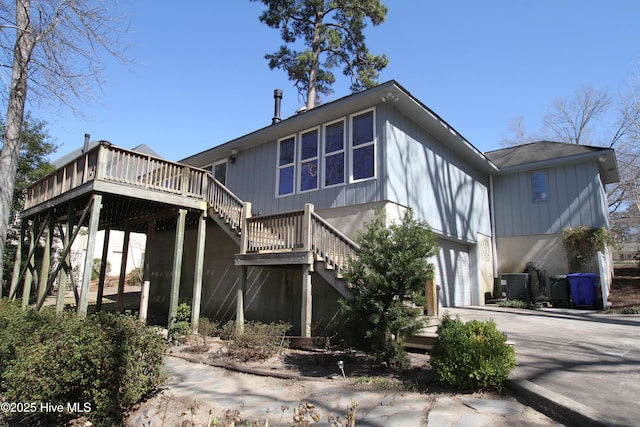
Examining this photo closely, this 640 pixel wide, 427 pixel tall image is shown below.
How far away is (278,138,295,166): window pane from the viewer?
11.1 m

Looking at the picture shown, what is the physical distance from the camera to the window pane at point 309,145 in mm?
10555

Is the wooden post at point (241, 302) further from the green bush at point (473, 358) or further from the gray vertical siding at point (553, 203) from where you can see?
the gray vertical siding at point (553, 203)

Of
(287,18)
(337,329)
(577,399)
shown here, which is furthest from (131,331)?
(287,18)

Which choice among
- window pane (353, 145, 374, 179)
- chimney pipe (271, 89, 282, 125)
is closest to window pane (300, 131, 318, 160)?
window pane (353, 145, 374, 179)

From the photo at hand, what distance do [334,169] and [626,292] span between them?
448 inches

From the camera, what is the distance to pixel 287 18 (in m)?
19.8

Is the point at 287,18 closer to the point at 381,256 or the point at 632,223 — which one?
the point at 381,256

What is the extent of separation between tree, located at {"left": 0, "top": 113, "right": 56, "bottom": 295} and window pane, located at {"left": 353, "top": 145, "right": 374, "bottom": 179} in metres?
16.1

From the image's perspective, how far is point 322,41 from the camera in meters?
19.4

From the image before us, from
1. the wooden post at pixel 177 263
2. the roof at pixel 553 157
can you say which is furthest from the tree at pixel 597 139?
the wooden post at pixel 177 263

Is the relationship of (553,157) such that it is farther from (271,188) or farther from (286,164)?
(271,188)

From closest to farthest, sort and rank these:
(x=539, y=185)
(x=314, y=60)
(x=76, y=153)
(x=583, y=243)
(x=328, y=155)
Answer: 1. (x=328, y=155)
2. (x=583, y=243)
3. (x=539, y=185)
4. (x=314, y=60)
5. (x=76, y=153)

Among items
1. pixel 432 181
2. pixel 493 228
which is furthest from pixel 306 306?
pixel 493 228

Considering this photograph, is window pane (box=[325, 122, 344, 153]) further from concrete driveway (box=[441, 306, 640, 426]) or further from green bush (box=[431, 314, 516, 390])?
green bush (box=[431, 314, 516, 390])
